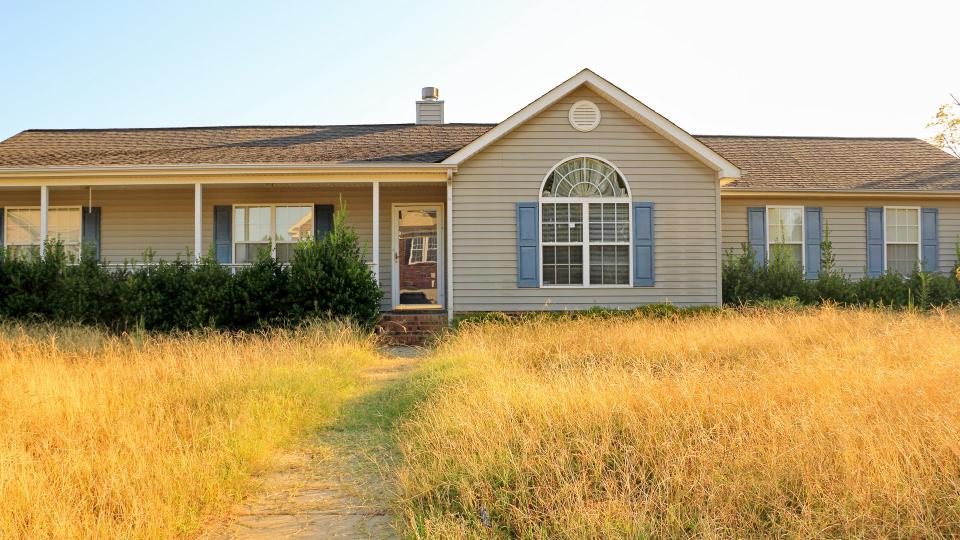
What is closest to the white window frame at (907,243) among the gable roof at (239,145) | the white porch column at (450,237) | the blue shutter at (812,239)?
the blue shutter at (812,239)

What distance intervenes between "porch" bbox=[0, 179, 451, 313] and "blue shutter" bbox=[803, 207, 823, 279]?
7.83 metres

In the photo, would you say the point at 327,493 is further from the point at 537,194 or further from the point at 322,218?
the point at 322,218

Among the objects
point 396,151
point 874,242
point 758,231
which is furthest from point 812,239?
point 396,151

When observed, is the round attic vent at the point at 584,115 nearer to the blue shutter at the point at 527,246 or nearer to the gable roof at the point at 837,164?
the blue shutter at the point at 527,246

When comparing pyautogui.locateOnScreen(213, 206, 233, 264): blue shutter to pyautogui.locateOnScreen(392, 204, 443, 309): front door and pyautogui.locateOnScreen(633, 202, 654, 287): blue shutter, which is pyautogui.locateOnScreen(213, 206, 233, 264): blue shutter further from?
pyautogui.locateOnScreen(633, 202, 654, 287): blue shutter

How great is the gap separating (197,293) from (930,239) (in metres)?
15.2

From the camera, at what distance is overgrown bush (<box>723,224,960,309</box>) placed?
Answer: 1377 centimetres

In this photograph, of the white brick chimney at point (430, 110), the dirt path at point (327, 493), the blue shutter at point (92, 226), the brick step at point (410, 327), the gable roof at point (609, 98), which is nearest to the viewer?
the dirt path at point (327, 493)

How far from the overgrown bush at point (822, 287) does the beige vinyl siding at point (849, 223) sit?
2.27ft

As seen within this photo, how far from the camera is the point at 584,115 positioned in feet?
41.8

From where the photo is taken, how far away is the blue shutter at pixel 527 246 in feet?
41.5

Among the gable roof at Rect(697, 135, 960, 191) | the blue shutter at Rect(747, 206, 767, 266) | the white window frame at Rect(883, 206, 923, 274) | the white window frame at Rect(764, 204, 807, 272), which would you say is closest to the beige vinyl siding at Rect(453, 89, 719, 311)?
the gable roof at Rect(697, 135, 960, 191)

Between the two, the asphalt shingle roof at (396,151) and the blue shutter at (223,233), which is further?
the blue shutter at (223,233)

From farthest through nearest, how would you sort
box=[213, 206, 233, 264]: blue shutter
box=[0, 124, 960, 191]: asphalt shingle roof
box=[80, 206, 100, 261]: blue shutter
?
box=[80, 206, 100, 261]: blue shutter
box=[213, 206, 233, 264]: blue shutter
box=[0, 124, 960, 191]: asphalt shingle roof
